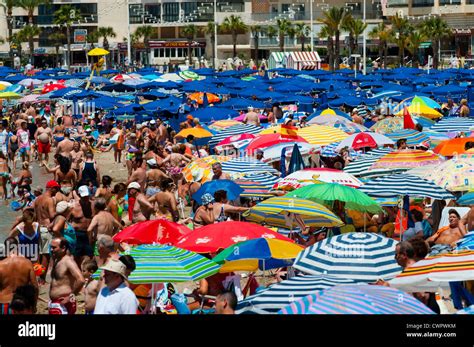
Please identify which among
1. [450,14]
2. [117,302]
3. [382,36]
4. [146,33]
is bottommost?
[117,302]

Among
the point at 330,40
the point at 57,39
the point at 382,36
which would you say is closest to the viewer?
the point at 330,40

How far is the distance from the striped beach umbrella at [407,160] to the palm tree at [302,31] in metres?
60.6

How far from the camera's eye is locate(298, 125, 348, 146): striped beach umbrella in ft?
62.6

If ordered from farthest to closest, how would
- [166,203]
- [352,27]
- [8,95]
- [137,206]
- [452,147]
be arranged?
[352,27] < [8,95] < [452,147] < [166,203] < [137,206]

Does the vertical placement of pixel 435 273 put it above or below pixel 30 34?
below

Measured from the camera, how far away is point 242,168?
52.4 ft

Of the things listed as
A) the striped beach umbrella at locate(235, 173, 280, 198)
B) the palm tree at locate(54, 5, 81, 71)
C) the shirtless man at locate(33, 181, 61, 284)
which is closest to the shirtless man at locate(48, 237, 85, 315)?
the shirtless man at locate(33, 181, 61, 284)

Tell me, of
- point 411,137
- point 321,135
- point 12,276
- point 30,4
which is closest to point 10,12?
point 30,4

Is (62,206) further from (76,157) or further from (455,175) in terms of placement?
(76,157)

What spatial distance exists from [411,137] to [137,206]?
277 inches

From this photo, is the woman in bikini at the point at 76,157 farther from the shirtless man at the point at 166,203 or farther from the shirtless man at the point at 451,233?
the shirtless man at the point at 451,233

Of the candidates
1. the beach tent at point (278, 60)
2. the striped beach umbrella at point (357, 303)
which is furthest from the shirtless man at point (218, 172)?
the beach tent at point (278, 60)
